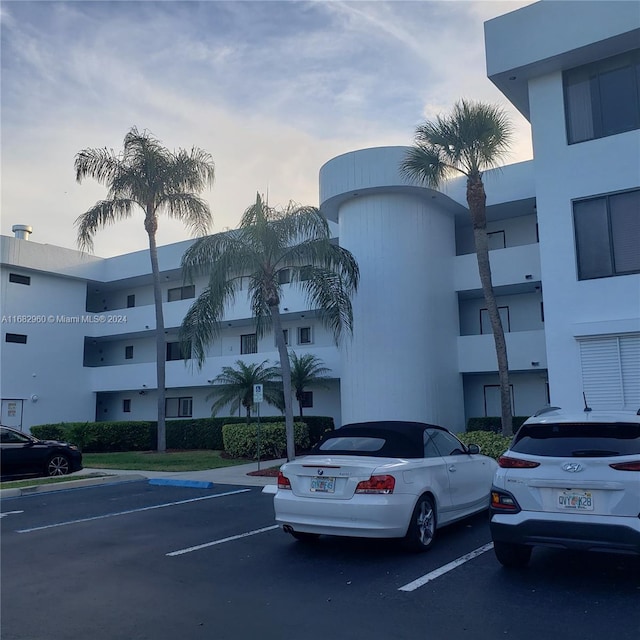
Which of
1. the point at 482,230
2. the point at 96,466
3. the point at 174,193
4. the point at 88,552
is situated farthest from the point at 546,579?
the point at 174,193

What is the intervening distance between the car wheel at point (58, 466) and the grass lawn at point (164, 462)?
231cm

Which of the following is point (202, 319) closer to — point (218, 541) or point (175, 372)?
point (218, 541)

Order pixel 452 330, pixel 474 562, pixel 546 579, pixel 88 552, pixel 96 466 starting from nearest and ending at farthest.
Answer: pixel 546 579 → pixel 474 562 → pixel 88 552 → pixel 96 466 → pixel 452 330

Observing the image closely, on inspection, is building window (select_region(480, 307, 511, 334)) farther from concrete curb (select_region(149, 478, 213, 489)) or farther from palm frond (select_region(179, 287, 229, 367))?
concrete curb (select_region(149, 478, 213, 489))

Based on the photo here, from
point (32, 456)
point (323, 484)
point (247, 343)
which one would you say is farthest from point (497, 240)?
point (323, 484)

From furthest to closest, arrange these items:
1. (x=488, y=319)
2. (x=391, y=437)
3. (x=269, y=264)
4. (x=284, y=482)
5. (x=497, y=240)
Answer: (x=497, y=240)
(x=488, y=319)
(x=269, y=264)
(x=391, y=437)
(x=284, y=482)

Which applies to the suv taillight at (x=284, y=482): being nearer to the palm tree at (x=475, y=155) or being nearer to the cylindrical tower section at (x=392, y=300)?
the palm tree at (x=475, y=155)

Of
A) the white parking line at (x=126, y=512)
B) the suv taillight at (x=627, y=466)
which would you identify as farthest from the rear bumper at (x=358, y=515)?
the white parking line at (x=126, y=512)

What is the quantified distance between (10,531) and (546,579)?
749 cm

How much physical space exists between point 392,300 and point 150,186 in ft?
31.5

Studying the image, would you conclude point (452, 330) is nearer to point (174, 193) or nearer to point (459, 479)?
point (174, 193)

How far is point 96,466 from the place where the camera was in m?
20.0

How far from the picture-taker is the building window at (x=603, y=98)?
14.3 metres

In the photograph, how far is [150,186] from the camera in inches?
920
